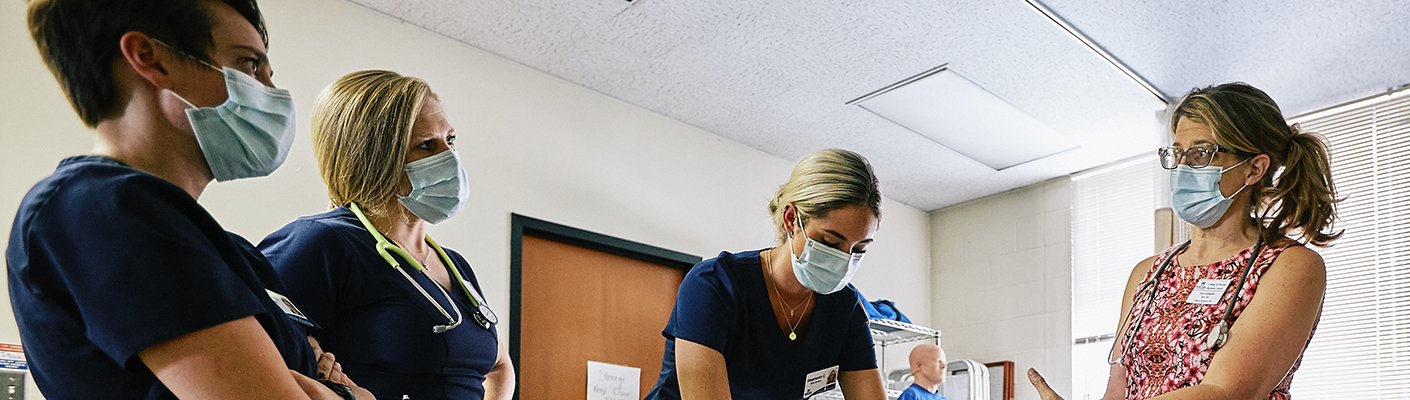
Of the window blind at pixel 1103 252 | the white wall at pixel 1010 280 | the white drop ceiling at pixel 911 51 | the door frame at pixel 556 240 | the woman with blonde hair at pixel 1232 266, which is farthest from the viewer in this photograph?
the white wall at pixel 1010 280

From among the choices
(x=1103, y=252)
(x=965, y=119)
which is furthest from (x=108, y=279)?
(x=1103, y=252)

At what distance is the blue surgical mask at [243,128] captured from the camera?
105 centimetres

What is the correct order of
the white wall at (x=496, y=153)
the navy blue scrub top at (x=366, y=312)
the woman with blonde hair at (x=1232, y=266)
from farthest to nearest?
1. the white wall at (x=496, y=153)
2. the woman with blonde hair at (x=1232, y=266)
3. the navy blue scrub top at (x=366, y=312)

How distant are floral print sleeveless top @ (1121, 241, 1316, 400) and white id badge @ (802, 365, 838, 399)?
580 millimetres

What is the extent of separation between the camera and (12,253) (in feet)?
2.93

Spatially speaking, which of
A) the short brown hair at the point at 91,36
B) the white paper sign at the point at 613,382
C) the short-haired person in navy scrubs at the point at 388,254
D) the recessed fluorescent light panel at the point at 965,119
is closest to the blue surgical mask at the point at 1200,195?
the short-haired person in navy scrubs at the point at 388,254

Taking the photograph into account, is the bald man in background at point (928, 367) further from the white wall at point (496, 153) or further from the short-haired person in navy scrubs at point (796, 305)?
the short-haired person in navy scrubs at point (796, 305)

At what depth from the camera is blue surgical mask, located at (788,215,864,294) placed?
2133 millimetres

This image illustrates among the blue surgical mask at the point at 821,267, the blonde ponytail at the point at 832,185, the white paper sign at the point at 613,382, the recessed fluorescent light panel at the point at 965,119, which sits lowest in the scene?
the white paper sign at the point at 613,382

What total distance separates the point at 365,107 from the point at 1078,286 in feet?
16.1

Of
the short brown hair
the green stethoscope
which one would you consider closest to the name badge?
the short brown hair

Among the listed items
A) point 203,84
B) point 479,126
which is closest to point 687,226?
point 479,126

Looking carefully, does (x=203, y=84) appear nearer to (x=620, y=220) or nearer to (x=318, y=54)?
(x=318, y=54)

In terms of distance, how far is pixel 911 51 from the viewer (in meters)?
4.18
